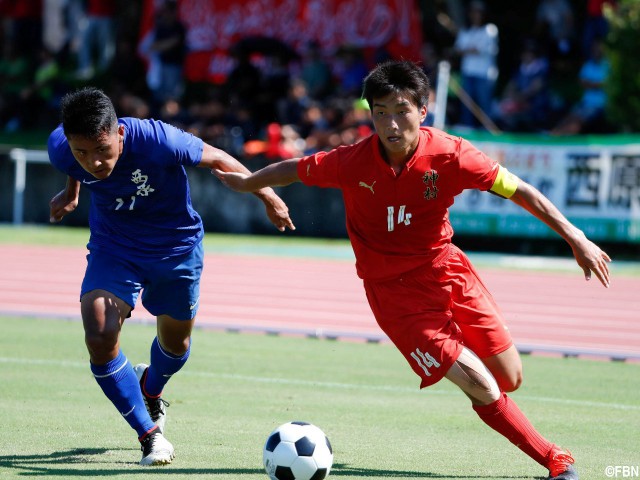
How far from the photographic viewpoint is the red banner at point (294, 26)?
22953mm

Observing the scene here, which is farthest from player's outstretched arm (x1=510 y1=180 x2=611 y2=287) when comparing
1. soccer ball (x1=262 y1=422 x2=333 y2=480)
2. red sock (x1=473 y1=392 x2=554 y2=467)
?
soccer ball (x1=262 y1=422 x2=333 y2=480)

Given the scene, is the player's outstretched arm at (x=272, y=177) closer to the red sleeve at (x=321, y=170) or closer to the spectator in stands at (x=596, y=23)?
the red sleeve at (x=321, y=170)

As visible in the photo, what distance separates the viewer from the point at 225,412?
752cm

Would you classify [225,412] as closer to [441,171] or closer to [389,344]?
[441,171]

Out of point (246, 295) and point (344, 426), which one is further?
point (246, 295)

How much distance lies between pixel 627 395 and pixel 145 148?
418cm

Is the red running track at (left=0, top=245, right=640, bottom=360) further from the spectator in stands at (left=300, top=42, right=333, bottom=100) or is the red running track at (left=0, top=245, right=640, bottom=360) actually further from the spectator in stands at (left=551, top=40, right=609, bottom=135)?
the spectator in stands at (left=300, top=42, right=333, bottom=100)

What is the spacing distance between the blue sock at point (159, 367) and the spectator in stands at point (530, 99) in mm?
13873

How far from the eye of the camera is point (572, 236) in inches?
228

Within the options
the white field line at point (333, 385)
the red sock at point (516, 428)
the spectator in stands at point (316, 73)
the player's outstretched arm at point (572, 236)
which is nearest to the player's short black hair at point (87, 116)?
the player's outstretched arm at point (572, 236)

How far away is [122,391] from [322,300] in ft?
24.3

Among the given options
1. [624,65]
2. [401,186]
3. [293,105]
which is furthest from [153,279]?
[293,105]

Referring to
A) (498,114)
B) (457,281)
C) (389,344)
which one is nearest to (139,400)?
(457,281)

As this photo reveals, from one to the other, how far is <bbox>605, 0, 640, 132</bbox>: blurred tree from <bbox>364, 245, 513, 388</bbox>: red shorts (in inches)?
502
